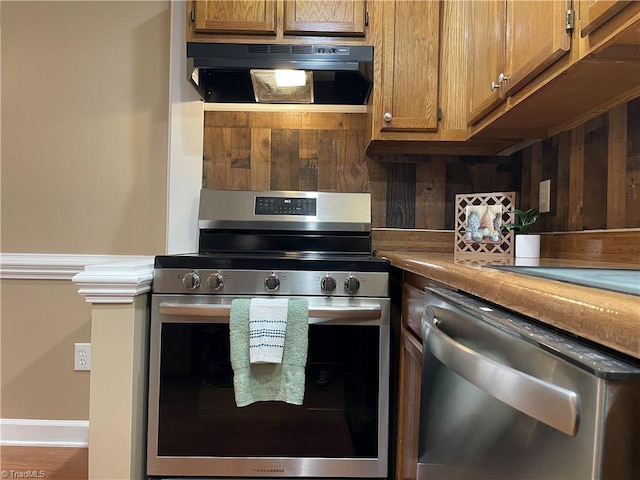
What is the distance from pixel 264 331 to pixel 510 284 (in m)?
0.84

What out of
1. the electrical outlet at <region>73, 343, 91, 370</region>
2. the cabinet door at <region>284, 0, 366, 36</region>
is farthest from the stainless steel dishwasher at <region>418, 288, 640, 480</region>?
the electrical outlet at <region>73, 343, 91, 370</region>

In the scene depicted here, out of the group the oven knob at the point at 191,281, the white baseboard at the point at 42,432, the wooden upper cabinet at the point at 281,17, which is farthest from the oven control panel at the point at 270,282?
the white baseboard at the point at 42,432

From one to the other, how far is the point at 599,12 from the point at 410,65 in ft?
2.88

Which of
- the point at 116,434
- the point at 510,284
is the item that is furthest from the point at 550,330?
the point at 116,434

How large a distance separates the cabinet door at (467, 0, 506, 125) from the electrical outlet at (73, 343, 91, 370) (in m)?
1.88

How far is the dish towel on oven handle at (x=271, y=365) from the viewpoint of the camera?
4.30ft

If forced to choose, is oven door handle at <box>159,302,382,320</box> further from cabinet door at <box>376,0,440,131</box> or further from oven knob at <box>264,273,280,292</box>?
cabinet door at <box>376,0,440,131</box>

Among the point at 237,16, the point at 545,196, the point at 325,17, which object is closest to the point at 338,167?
the point at 325,17

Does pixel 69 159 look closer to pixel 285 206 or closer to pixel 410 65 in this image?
pixel 285 206

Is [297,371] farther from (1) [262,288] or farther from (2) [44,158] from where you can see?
(2) [44,158]

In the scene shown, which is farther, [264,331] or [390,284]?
[390,284]

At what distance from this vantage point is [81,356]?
193 centimetres

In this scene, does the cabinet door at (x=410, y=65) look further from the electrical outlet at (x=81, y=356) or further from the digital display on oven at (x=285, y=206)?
the electrical outlet at (x=81, y=356)

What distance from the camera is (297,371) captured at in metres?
1.32
